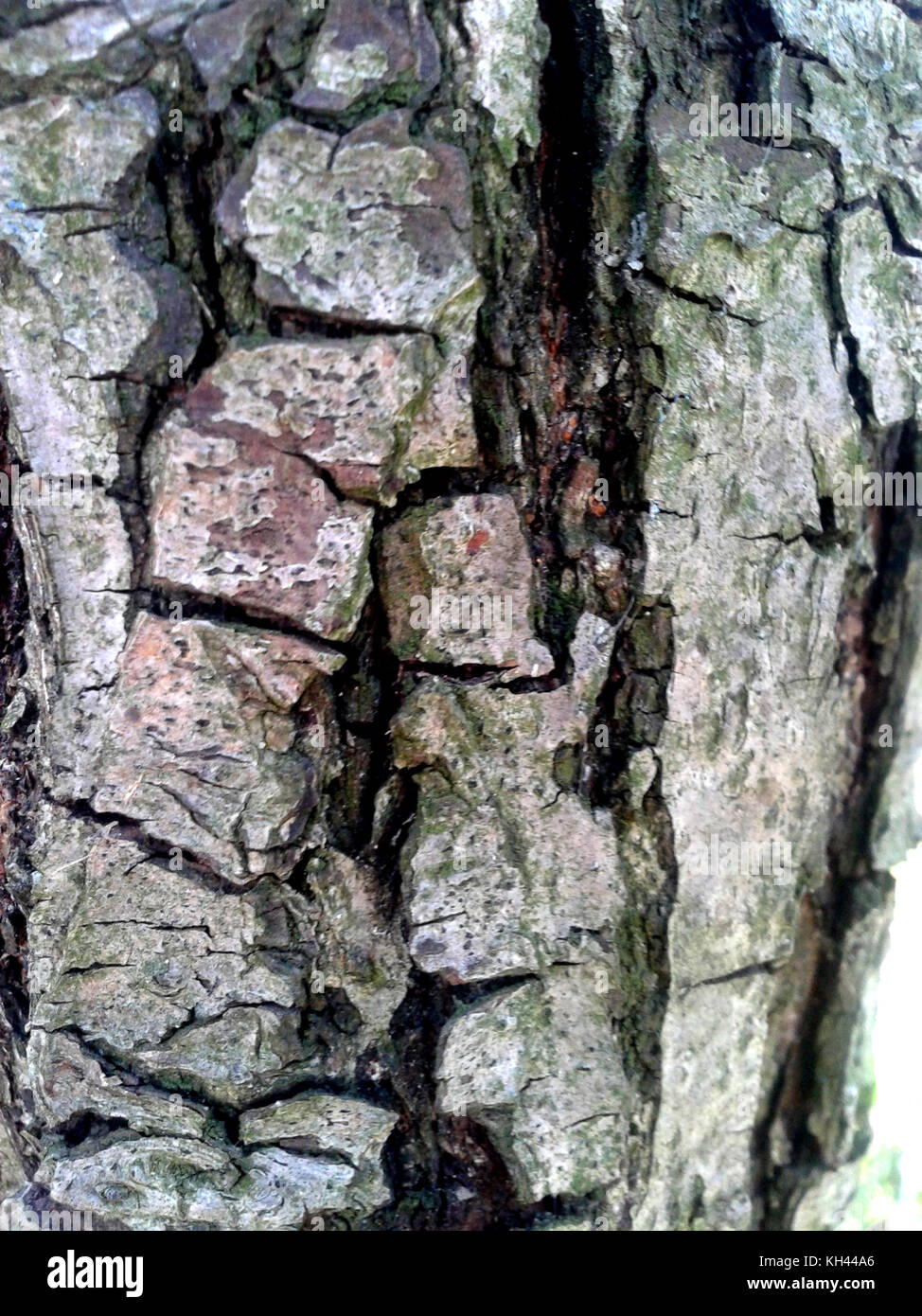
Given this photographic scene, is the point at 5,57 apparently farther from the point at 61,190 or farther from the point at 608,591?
the point at 608,591

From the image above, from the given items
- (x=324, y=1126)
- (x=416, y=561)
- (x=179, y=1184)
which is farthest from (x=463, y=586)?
(x=179, y=1184)

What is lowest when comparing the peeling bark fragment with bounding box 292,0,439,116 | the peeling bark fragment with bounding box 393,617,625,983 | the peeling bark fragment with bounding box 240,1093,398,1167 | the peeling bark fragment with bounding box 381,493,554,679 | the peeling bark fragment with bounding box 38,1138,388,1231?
the peeling bark fragment with bounding box 38,1138,388,1231

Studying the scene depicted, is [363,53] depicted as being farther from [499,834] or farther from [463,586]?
[499,834]

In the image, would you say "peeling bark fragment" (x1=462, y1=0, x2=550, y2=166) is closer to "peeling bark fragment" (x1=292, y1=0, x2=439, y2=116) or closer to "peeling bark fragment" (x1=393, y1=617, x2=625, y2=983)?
"peeling bark fragment" (x1=292, y1=0, x2=439, y2=116)

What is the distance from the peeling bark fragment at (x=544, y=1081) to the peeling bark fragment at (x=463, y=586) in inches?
18.9

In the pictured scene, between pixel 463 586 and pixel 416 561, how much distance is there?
0.24 ft

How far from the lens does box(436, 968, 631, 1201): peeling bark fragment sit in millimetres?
1417

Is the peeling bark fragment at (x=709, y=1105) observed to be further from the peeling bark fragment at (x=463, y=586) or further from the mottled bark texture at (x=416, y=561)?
the peeling bark fragment at (x=463, y=586)

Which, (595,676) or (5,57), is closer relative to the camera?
(5,57)

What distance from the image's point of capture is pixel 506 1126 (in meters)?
1.45

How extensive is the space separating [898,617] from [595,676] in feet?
1.91

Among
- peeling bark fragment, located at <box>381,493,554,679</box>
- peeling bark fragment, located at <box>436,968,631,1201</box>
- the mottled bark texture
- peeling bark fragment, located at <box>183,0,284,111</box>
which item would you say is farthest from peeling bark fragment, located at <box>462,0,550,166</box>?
peeling bark fragment, located at <box>436,968,631,1201</box>

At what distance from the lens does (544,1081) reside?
1442mm
